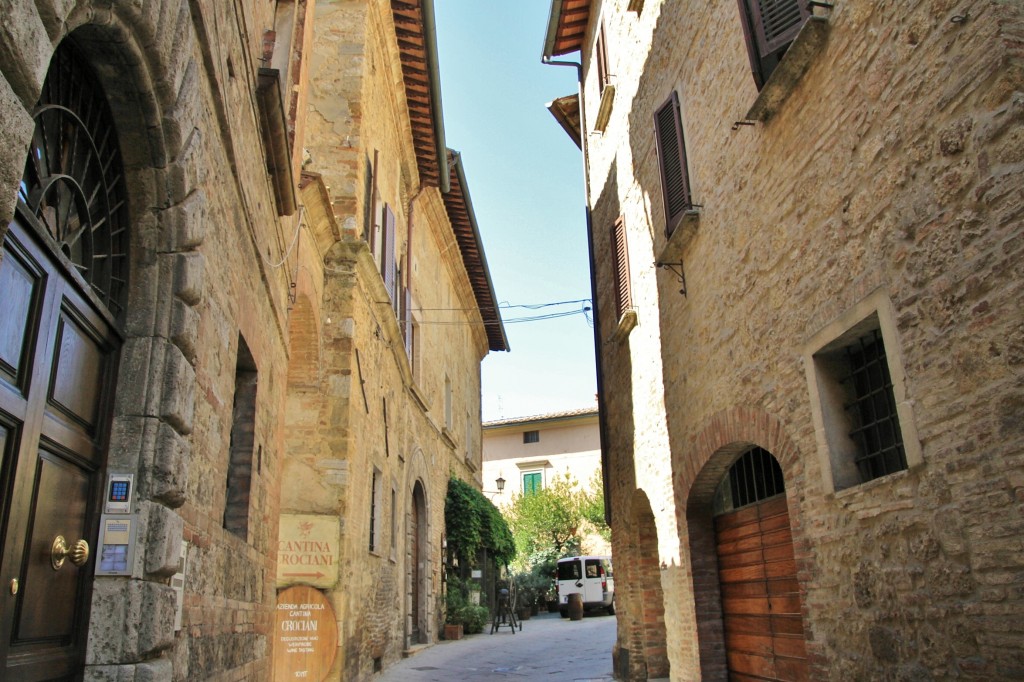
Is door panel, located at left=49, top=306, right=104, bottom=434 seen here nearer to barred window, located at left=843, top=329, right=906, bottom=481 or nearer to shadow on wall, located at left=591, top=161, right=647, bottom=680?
barred window, located at left=843, top=329, right=906, bottom=481

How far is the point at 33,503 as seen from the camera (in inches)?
103

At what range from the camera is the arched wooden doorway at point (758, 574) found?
5719 millimetres

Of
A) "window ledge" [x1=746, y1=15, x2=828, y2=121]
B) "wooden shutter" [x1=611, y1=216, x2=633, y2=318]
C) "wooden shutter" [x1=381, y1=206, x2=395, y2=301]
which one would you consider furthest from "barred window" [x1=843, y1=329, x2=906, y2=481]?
"wooden shutter" [x1=381, y1=206, x2=395, y2=301]

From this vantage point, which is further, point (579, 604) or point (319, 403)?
point (579, 604)

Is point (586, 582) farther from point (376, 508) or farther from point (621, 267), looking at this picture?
point (621, 267)

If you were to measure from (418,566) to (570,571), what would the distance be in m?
10.7

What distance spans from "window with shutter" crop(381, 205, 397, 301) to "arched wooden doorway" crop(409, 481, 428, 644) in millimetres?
4058

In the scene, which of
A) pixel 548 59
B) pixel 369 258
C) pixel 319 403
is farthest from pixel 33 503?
pixel 548 59

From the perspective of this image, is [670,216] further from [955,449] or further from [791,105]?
[955,449]

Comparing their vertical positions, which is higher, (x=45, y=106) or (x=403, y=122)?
(x=403, y=122)

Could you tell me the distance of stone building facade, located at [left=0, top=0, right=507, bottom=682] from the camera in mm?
2559

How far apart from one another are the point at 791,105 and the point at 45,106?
4.27 meters

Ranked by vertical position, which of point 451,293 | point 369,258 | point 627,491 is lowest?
point 627,491

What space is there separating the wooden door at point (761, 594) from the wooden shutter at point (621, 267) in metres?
3.31
